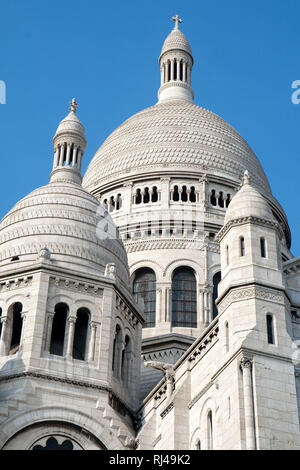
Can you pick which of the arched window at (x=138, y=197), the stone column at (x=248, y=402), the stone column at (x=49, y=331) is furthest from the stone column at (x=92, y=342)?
the arched window at (x=138, y=197)

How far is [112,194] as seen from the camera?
174 ft

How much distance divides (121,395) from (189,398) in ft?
14.6

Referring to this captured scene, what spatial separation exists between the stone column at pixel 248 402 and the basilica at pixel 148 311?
0.11 feet

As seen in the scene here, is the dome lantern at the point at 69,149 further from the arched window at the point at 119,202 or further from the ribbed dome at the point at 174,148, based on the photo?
the ribbed dome at the point at 174,148

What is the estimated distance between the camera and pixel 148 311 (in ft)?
154

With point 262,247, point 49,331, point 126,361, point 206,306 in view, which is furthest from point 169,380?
point 206,306

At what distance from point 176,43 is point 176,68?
6.38 ft

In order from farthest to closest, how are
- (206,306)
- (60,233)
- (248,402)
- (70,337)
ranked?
(206,306) < (60,233) < (70,337) < (248,402)

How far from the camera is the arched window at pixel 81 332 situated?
33.6 meters

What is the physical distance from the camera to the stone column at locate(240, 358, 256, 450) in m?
23.6

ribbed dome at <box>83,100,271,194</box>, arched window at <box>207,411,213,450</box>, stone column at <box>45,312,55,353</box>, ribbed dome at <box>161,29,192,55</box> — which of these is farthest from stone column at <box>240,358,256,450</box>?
ribbed dome at <box>161,29,192,55</box>

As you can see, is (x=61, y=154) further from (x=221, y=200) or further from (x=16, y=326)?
(x=16, y=326)
